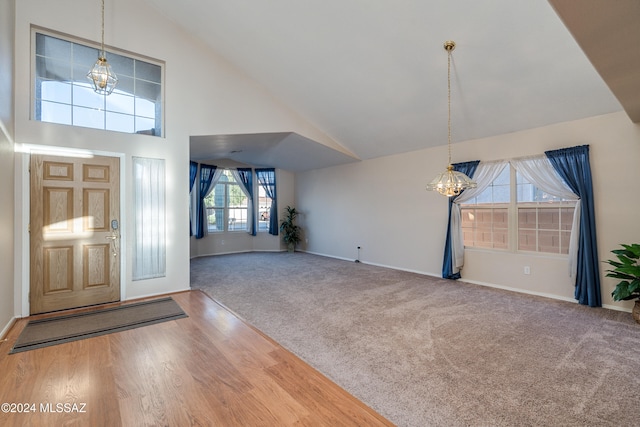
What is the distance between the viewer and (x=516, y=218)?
15.3ft

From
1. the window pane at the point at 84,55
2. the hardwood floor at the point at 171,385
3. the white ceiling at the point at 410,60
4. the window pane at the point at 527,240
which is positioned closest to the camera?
the hardwood floor at the point at 171,385

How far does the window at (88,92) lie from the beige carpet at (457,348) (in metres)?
2.89

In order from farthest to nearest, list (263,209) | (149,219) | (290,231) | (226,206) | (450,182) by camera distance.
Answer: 1. (263,209)
2. (290,231)
3. (226,206)
4. (149,219)
5. (450,182)

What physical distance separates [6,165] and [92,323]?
1961 millimetres

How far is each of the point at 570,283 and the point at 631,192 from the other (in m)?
1.42

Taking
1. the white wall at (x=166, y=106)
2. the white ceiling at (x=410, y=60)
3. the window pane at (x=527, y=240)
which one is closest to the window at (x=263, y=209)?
the white ceiling at (x=410, y=60)

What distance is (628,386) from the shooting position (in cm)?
210

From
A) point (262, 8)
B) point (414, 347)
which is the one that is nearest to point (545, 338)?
point (414, 347)

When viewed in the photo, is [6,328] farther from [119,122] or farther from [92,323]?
[119,122]

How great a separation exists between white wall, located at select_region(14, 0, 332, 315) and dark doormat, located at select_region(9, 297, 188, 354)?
0.47 metres

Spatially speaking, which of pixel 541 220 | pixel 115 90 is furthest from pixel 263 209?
pixel 541 220

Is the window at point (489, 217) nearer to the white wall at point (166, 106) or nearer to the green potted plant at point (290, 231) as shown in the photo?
the white wall at point (166, 106)

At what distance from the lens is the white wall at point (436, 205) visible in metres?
3.74

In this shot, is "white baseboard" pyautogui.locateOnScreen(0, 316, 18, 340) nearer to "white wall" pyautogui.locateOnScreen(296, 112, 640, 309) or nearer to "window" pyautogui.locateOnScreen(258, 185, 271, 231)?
"white wall" pyautogui.locateOnScreen(296, 112, 640, 309)
